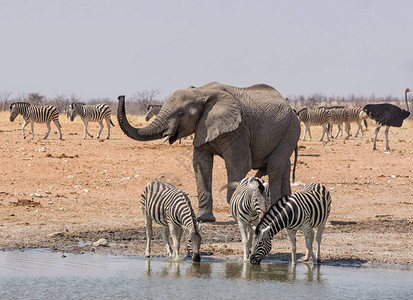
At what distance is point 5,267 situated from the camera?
9609mm

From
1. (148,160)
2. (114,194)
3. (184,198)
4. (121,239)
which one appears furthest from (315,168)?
(184,198)

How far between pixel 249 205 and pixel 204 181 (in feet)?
11.4

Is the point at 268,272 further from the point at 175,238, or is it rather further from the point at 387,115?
the point at 387,115

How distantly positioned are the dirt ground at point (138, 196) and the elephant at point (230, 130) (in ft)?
3.32

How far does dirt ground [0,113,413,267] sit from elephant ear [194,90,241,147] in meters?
1.54

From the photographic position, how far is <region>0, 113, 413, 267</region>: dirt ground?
37.3 feet

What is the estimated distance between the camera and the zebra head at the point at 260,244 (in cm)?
942

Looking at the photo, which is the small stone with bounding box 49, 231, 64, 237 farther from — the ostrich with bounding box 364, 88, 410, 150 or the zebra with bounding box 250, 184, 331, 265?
the ostrich with bounding box 364, 88, 410, 150

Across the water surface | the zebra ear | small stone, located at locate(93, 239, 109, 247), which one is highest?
the zebra ear

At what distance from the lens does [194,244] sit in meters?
9.53

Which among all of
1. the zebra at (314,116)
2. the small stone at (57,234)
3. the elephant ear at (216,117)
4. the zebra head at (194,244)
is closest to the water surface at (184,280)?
the zebra head at (194,244)

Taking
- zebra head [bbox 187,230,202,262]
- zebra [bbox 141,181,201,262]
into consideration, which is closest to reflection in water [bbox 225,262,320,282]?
zebra head [bbox 187,230,202,262]

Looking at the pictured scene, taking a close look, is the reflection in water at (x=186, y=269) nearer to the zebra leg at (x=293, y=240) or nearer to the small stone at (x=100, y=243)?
the zebra leg at (x=293, y=240)

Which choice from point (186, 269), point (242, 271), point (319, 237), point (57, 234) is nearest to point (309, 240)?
point (319, 237)
